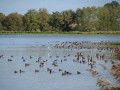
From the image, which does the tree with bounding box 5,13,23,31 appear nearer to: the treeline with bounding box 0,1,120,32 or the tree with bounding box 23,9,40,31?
the treeline with bounding box 0,1,120,32

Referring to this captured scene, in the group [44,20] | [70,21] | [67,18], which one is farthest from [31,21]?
[70,21]

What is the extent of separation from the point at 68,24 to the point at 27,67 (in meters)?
84.0

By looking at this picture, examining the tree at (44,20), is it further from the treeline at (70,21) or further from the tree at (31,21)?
the tree at (31,21)

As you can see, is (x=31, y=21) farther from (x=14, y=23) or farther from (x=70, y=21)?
(x=70, y=21)

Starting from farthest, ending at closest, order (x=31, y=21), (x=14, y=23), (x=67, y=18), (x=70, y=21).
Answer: (x=14, y=23) → (x=31, y=21) → (x=70, y=21) → (x=67, y=18)

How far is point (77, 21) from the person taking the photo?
10350 cm

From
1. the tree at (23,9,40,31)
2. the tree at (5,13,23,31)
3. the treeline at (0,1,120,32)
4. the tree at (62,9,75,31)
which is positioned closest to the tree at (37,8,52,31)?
the treeline at (0,1,120,32)

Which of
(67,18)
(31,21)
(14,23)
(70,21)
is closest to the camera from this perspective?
(67,18)

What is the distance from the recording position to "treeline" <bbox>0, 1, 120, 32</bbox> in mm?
103125

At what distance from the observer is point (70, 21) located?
10619 cm

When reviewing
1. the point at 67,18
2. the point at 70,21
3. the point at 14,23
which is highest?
the point at 67,18

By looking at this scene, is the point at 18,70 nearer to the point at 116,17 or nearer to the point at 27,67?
the point at 27,67

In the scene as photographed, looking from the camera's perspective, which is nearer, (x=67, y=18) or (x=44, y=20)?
(x=67, y=18)

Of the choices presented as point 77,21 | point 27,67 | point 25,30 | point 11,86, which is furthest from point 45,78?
point 25,30
